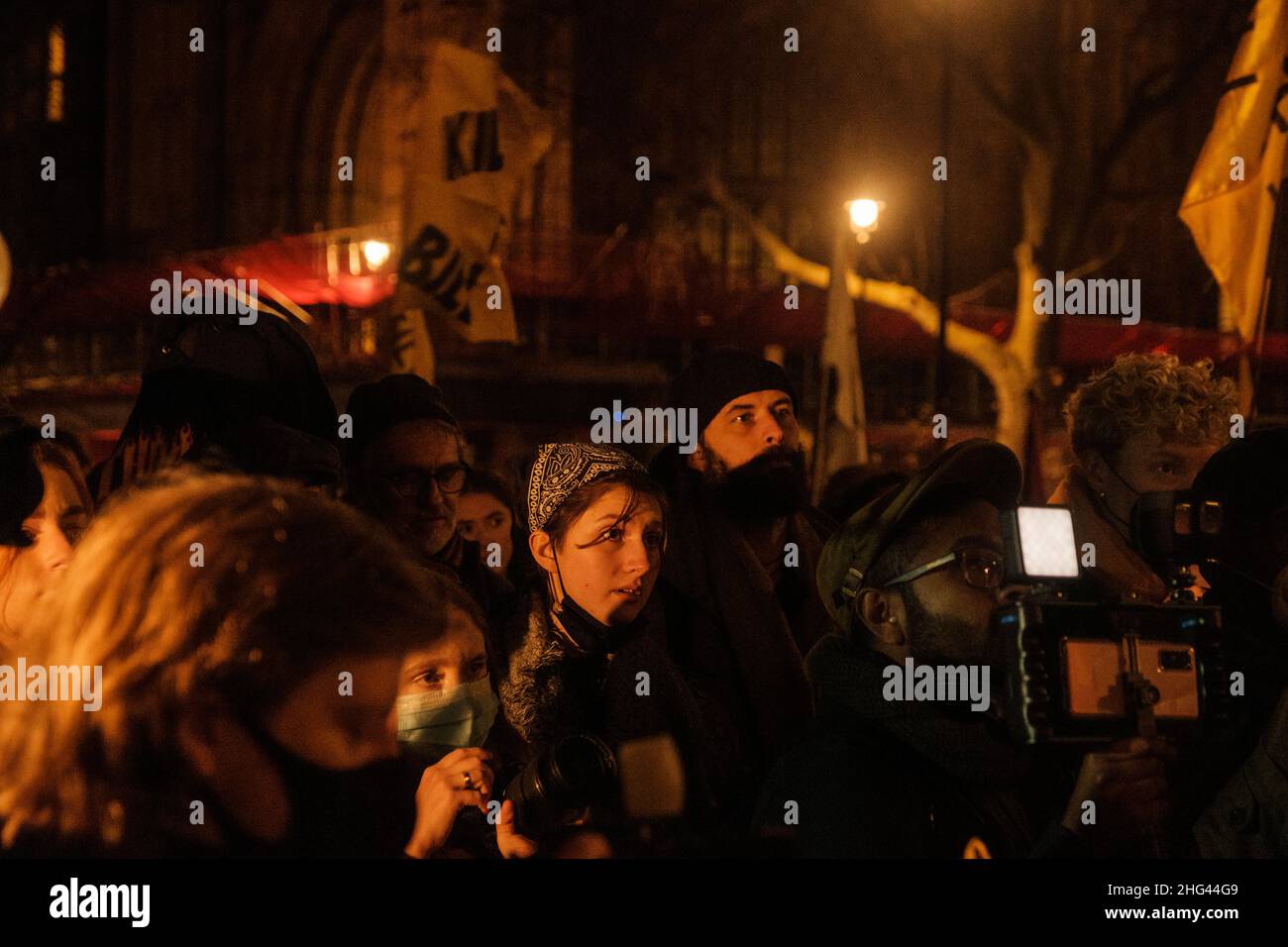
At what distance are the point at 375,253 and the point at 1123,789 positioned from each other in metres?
13.6

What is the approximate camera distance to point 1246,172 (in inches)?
270

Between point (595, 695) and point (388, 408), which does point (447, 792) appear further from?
point (388, 408)

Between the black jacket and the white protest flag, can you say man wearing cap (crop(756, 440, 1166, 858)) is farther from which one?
the white protest flag

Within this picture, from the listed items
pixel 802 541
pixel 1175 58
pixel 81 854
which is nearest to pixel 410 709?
pixel 81 854

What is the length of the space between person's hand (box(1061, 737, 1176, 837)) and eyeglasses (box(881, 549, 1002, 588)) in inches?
15.3

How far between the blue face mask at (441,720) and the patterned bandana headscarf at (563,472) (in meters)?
0.54

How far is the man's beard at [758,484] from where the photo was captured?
487 cm

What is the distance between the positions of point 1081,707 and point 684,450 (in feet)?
7.27

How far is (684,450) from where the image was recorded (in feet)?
16.4

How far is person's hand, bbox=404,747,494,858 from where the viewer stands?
3145mm

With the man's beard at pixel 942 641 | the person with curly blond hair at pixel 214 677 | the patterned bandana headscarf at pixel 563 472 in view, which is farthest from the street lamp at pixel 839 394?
the person with curly blond hair at pixel 214 677

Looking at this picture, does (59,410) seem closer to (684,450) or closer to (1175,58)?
(684,450)

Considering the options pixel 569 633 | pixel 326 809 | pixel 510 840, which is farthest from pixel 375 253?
pixel 326 809

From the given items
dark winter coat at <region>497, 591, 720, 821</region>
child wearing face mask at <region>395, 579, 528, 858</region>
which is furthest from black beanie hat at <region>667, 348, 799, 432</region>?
child wearing face mask at <region>395, 579, 528, 858</region>
